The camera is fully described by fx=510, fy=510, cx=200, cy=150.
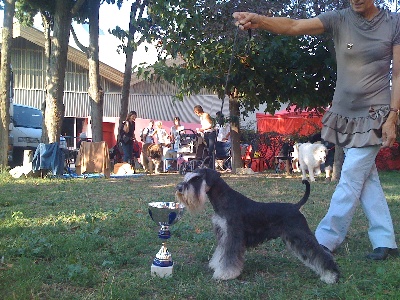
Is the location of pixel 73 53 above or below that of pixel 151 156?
above

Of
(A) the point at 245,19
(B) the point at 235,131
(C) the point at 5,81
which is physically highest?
(C) the point at 5,81

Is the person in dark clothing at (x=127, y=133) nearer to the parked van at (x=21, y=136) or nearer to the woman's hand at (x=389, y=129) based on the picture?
the parked van at (x=21, y=136)

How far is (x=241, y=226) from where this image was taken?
143 inches

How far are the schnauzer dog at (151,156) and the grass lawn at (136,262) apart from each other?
8.11m

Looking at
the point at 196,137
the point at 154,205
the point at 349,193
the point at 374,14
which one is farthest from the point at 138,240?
the point at 196,137

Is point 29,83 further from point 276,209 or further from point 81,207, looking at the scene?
point 276,209

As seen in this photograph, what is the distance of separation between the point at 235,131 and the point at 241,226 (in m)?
10.5

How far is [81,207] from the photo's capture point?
6.99 metres

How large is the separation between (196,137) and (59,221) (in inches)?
301

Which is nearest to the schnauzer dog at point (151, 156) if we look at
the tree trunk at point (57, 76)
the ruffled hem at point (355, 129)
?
the tree trunk at point (57, 76)

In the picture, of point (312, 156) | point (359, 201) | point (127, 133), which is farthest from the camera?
point (127, 133)

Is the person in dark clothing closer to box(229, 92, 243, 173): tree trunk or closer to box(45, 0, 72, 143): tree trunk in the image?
box(45, 0, 72, 143): tree trunk

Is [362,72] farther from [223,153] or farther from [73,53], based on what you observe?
[73,53]

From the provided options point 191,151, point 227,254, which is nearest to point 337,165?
point 191,151
